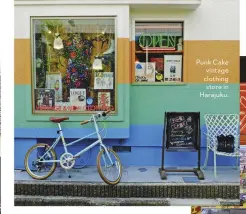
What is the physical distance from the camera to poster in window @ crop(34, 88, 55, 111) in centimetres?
549

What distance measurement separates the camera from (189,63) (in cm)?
543

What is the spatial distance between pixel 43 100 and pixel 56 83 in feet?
0.89

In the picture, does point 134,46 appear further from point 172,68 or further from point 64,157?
point 64,157

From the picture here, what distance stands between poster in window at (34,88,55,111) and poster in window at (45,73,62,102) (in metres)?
0.07

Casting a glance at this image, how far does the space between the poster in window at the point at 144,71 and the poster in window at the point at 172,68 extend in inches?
6.4

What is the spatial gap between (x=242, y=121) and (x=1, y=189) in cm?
281

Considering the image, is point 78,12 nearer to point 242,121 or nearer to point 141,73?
point 141,73

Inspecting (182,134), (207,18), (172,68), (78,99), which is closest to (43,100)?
(78,99)

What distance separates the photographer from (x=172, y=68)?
5645mm

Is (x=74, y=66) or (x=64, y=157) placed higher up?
(x=74, y=66)

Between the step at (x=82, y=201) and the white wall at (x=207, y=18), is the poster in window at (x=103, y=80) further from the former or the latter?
the step at (x=82, y=201)

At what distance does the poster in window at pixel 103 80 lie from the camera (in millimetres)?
5578

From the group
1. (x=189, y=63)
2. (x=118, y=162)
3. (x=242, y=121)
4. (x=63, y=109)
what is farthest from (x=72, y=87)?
(x=242, y=121)

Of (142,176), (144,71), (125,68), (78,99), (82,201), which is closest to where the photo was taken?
(82,201)
